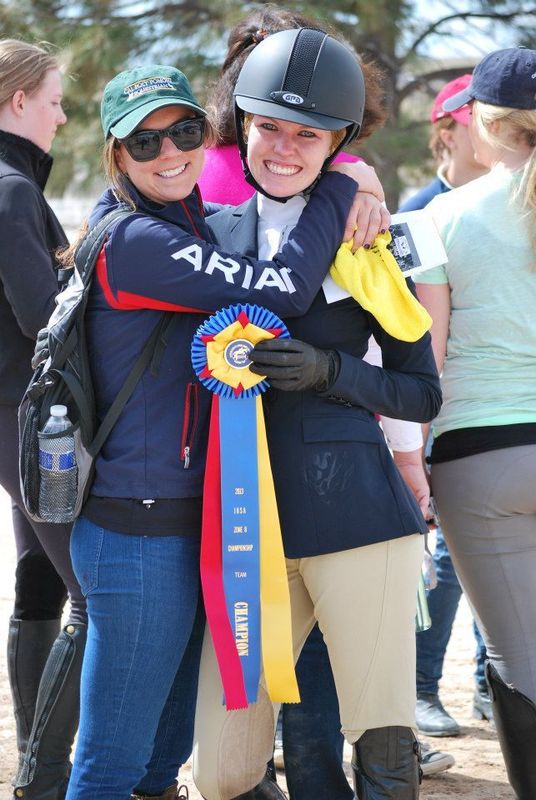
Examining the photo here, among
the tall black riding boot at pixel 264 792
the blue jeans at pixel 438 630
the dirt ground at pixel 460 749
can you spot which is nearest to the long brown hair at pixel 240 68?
the blue jeans at pixel 438 630

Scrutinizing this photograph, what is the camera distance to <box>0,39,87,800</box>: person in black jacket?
10.0 feet

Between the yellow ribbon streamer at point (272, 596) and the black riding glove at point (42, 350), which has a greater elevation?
the black riding glove at point (42, 350)

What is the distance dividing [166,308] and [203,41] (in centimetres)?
903

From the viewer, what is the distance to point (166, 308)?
2.41 meters

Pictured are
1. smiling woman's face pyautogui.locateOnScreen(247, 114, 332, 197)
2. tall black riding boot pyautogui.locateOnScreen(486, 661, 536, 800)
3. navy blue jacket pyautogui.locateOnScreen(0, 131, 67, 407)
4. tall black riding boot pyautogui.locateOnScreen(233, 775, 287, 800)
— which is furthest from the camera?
navy blue jacket pyautogui.locateOnScreen(0, 131, 67, 407)

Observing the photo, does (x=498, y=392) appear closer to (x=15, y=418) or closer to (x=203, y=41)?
(x=15, y=418)

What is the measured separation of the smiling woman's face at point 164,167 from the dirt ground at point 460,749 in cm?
196

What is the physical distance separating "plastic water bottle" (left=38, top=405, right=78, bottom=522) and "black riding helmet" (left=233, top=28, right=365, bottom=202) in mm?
840

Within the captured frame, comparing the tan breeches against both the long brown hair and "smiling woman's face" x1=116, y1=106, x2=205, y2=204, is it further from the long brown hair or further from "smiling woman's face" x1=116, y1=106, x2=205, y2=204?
the long brown hair

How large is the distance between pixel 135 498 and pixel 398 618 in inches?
25.0

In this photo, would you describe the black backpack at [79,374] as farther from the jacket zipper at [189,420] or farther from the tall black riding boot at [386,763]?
the tall black riding boot at [386,763]

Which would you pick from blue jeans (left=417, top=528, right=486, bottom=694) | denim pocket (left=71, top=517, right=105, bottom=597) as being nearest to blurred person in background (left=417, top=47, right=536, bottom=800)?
denim pocket (left=71, top=517, right=105, bottom=597)

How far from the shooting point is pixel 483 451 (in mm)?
2916

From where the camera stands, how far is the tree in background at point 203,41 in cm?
1039
